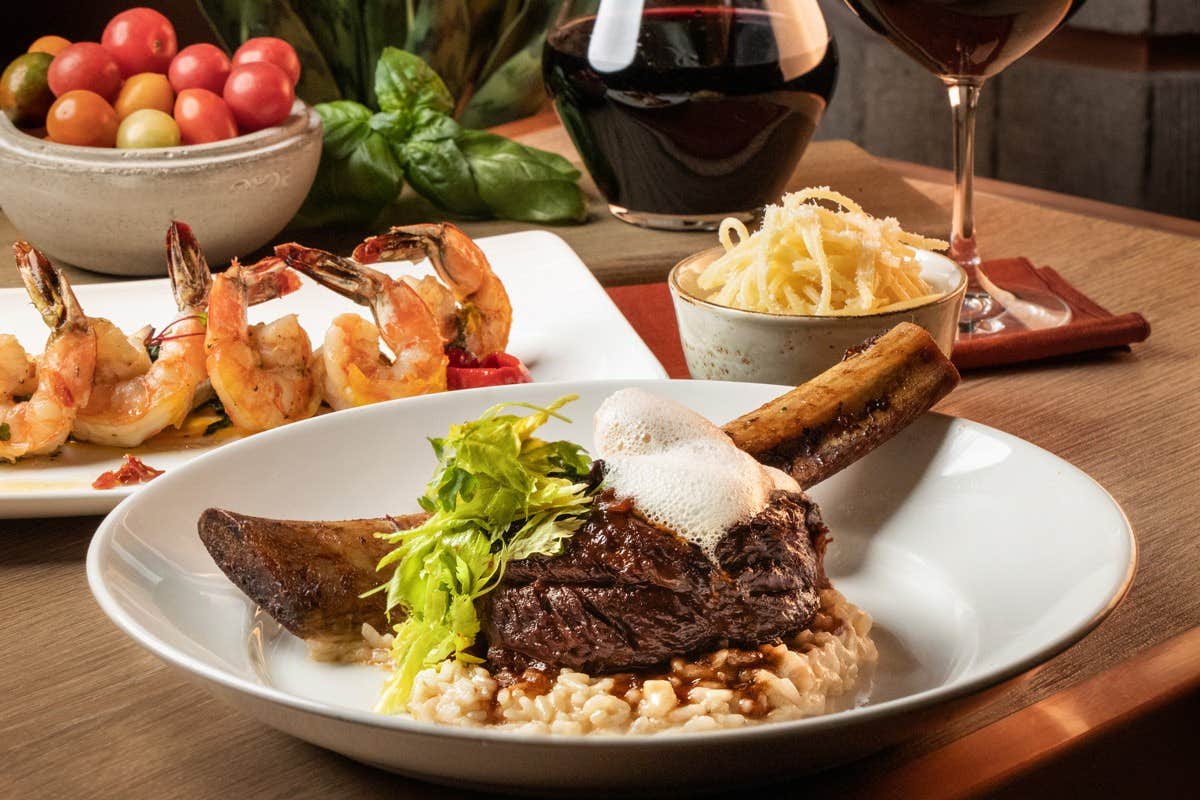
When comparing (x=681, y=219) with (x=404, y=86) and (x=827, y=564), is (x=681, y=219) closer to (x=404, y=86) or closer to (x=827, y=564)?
(x=404, y=86)

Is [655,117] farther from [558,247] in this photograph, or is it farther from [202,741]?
[202,741]

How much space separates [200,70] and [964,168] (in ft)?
3.73

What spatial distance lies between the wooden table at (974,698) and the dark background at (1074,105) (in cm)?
256

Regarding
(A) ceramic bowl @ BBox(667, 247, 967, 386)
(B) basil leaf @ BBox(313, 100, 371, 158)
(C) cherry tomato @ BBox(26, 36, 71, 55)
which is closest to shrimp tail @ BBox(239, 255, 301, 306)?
(A) ceramic bowl @ BBox(667, 247, 967, 386)

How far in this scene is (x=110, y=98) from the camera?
6.81 feet

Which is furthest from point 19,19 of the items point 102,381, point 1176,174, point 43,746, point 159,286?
point 1176,174

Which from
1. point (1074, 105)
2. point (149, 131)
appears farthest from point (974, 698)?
point (1074, 105)

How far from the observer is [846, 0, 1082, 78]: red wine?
5.00ft

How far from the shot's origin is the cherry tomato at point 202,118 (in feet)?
6.45

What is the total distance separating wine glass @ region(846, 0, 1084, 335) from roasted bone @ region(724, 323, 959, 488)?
490 millimetres

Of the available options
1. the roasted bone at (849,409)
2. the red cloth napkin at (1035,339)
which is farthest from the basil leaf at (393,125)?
the roasted bone at (849,409)

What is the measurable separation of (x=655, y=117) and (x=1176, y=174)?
110 inches

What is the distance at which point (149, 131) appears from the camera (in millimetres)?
1951

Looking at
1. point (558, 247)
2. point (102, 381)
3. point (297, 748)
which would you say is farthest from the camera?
point (558, 247)
